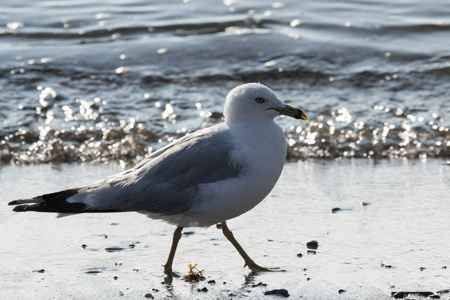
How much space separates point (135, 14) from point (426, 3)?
4768 millimetres

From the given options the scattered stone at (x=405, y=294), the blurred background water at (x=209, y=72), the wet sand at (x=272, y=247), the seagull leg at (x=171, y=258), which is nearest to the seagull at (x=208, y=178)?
the seagull leg at (x=171, y=258)

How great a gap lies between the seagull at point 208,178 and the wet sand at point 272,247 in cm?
25

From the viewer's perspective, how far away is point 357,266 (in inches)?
185

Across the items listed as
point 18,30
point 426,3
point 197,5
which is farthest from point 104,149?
point 426,3

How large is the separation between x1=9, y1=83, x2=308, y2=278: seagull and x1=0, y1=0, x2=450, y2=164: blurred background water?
3.09 m

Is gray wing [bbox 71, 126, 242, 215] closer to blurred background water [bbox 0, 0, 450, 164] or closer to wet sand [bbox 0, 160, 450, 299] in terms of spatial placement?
wet sand [bbox 0, 160, 450, 299]

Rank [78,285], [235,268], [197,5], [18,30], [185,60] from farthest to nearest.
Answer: [197,5] < [18,30] < [185,60] < [235,268] < [78,285]

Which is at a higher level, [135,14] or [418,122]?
[135,14]

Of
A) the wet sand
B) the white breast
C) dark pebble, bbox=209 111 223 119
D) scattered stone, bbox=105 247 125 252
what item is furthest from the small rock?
the white breast

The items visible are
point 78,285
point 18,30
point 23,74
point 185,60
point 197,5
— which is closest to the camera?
point 78,285

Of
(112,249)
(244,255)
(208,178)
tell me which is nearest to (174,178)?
(208,178)

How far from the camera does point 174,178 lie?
15.6 feet

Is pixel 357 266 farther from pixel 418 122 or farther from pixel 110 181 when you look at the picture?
pixel 418 122

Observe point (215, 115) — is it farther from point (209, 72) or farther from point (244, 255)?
point (244, 255)
